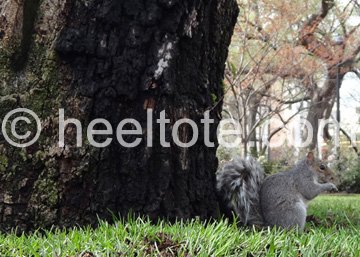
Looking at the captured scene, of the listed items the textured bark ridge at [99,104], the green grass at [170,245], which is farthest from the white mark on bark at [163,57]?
the green grass at [170,245]

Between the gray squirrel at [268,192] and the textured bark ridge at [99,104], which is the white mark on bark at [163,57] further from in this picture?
the gray squirrel at [268,192]

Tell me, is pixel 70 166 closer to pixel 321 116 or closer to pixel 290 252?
pixel 290 252

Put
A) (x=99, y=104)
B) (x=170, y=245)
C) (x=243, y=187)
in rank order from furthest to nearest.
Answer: (x=243, y=187) → (x=99, y=104) → (x=170, y=245)

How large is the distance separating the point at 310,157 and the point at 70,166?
5.72ft

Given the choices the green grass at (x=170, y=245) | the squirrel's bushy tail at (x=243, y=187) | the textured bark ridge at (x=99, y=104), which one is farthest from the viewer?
the squirrel's bushy tail at (x=243, y=187)

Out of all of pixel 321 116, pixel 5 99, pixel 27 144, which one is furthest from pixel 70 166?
pixel 321 116

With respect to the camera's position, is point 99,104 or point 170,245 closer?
point 170,245

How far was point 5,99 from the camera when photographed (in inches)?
91.4

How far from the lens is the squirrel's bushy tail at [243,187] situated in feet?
8.89

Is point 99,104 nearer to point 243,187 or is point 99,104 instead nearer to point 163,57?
point 163,57

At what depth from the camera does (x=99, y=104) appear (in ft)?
7.52

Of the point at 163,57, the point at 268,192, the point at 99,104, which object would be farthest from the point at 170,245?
the point at 268,192

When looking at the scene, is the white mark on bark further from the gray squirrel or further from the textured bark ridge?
the gray squirrel

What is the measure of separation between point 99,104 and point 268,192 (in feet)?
4.40
